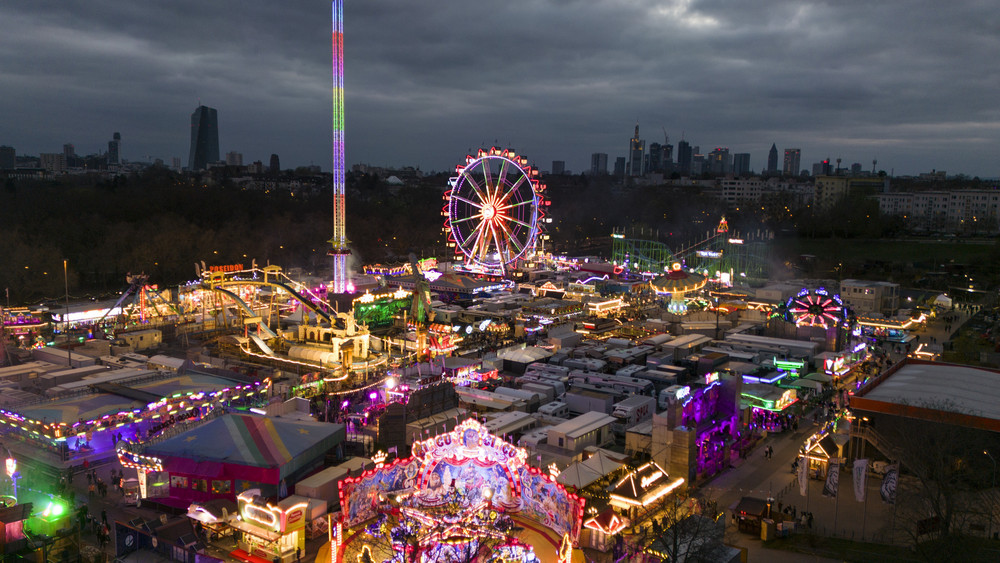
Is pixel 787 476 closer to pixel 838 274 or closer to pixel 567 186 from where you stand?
pixel 838 274

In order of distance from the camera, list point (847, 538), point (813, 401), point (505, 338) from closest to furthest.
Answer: point (847, 538) < point (813, 401) < point (505, 338)

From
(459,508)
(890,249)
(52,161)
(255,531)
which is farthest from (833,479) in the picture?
(52,161)

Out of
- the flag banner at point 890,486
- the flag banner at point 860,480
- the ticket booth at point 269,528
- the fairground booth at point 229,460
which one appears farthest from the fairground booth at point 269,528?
the flag banner at point 890,486

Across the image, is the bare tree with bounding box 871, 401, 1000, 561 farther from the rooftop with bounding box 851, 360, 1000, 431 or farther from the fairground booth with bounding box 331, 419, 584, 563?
the fairground booth with bounding box 331, 419, 584, 563

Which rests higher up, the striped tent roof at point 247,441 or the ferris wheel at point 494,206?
the ferris wheel at point 494,206

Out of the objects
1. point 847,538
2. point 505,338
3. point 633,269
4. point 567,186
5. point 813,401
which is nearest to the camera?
point 847,538

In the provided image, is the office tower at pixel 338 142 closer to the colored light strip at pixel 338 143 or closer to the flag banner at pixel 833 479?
the colored light strip at pixel 338 143

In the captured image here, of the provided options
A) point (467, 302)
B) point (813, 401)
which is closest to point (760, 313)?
point (813, 401)
